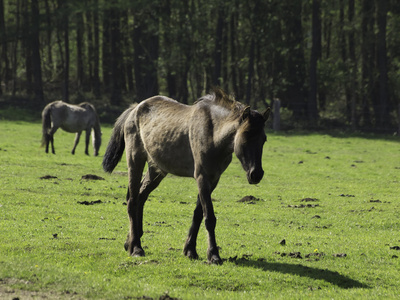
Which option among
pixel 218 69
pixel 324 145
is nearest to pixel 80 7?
pixel 218 69

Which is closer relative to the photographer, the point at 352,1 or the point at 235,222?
the point at 235,222

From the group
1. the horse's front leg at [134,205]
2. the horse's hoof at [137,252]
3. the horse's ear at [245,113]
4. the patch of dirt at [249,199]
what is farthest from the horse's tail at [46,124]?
the horse's ear at [245,113]

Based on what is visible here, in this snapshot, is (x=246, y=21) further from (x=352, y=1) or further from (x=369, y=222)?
(x=369, y=222)

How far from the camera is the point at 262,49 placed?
42.1 m

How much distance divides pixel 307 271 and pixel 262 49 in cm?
3519

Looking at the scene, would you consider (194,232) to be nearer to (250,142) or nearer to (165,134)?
(165,134)

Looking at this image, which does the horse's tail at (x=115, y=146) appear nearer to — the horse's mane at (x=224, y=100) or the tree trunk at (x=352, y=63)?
the horse's mane at (x=224, y=100)

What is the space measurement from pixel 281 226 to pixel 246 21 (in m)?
34.0

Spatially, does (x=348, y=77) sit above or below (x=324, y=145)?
above

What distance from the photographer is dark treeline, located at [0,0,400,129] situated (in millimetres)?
38625

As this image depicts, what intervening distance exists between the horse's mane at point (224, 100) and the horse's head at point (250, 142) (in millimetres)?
518

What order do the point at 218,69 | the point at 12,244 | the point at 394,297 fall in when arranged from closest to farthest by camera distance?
the point at 394,297, the point at 12,244, the point at 218,69

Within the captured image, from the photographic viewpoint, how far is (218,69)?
4206cm

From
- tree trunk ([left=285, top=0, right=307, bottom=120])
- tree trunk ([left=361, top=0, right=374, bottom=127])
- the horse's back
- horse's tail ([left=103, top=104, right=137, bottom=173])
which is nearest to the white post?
tree trunk ([left=285, top=0, right=307, bottom=120])
